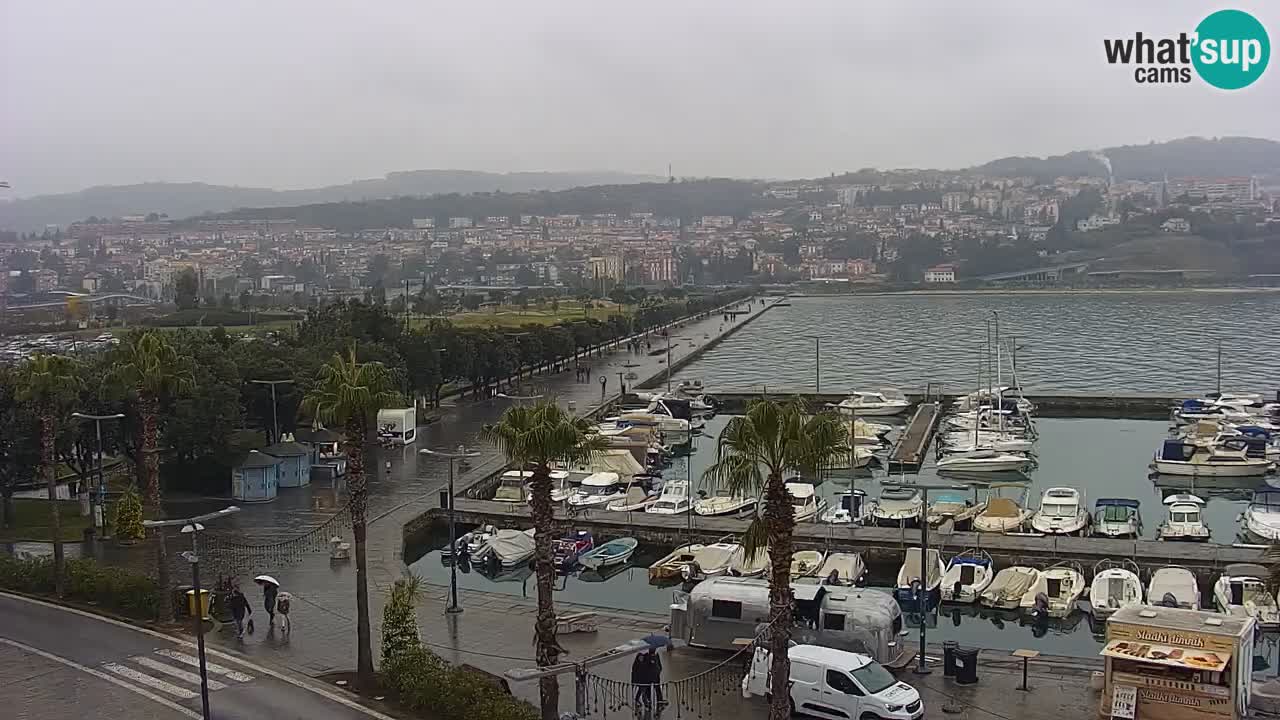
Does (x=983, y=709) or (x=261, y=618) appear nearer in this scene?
(x=983, y=709)

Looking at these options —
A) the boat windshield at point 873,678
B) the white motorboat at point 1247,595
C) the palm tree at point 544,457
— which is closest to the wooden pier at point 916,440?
the white motorboat at point 1247,595

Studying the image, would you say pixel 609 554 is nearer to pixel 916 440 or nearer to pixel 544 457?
pixel 544 457

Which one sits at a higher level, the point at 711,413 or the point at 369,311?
the point at 369,311

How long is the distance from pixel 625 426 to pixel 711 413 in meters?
7.86

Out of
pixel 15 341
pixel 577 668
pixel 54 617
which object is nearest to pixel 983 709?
pixel 577 668

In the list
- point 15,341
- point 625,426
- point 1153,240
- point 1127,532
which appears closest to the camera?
point 1127,532

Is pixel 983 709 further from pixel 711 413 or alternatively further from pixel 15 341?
pixel 15 341

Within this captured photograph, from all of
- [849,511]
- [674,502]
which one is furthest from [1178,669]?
[674,502]

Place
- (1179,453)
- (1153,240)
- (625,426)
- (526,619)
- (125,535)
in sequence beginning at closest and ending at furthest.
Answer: (526,619), (125,535), (1179,453), (625,426), (1153,240)

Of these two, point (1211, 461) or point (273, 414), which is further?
point (1211, 461)

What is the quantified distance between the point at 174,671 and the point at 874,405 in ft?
101

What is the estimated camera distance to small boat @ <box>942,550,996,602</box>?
685 inches

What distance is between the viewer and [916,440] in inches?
1345

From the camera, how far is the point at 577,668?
1044 cm
